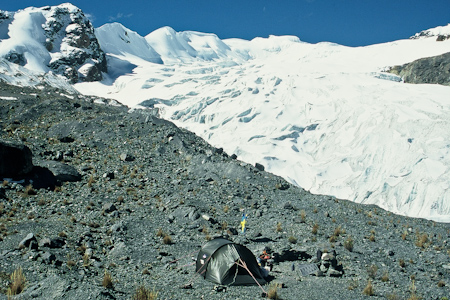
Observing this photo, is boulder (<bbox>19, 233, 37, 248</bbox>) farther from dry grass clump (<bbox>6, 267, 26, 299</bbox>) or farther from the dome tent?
the dome tent

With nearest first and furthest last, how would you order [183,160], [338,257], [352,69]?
1. [338,257]
2. [183,160]
3. [352,69]

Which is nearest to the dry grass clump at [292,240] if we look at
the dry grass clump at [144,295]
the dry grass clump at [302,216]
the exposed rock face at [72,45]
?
the dry grass clump at [302,216]

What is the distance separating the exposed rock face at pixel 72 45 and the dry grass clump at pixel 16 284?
75.3m

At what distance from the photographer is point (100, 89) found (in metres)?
75.2

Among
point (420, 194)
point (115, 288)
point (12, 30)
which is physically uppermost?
point (12, 30)

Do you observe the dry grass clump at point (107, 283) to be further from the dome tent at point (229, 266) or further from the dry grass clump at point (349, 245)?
the dry grass clump at point (349, 245)

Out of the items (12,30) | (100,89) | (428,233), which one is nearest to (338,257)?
(428,233)

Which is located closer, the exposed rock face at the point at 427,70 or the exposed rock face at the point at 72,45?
the exposed rock face at the point at 427,70

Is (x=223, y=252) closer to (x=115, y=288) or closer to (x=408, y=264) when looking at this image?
(x=115, y=288)

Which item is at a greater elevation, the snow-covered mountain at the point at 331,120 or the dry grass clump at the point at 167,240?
the snow-covered mountain at the point at 331,120

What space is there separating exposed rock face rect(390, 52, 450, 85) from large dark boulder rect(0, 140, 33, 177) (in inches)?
2880

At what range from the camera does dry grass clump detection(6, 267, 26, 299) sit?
726 cm

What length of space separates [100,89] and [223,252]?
237 feet

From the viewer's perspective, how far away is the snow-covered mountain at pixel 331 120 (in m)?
33.9
